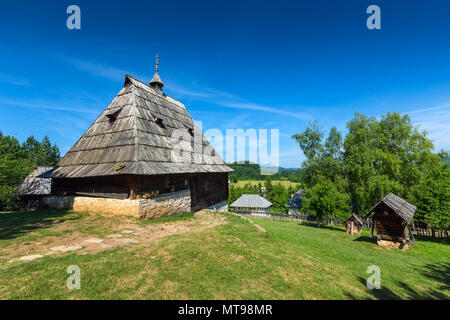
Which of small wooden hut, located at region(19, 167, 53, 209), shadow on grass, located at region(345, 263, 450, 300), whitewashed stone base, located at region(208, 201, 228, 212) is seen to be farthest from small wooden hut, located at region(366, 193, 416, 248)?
small wooden hut, located at region(19, 167, 53, 209)

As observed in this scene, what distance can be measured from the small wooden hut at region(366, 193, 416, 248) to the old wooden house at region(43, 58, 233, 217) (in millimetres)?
12069

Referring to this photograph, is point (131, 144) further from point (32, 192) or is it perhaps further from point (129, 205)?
point (32, 192)

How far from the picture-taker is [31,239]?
590cm

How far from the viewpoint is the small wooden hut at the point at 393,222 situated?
34.4 ft

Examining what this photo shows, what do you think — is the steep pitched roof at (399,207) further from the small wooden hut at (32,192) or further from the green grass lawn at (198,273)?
the small wooden hut at (32,192)

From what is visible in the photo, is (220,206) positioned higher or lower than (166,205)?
lower

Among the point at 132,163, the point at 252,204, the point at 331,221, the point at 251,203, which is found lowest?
the point at 252,204

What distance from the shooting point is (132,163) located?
361 inches

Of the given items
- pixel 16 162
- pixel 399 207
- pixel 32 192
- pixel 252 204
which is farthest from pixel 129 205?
pixel 252 204

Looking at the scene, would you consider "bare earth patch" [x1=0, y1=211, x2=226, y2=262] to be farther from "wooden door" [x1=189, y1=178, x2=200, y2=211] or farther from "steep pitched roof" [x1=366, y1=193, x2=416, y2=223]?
"steep pitched roof" [x1=366, y1=193, x2=416, y2=223]

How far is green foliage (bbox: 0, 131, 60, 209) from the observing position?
10.5m

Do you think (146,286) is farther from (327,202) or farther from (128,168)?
(327,202)

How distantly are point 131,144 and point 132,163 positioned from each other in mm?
1500
